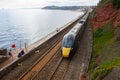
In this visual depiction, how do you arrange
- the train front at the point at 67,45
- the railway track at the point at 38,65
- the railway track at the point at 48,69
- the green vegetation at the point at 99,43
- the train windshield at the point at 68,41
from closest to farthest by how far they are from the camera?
the railway track at the point at 48,69, the railway track at the point at 38,65, the green vegetation at the point at 99,43, the train front at the point at 67,45, the train windshield at the point at 68,41

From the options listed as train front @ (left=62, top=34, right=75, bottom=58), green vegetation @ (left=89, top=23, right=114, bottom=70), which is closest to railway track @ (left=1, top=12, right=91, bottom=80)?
train front @ (left=62, top=34, right=75, bottom=58)

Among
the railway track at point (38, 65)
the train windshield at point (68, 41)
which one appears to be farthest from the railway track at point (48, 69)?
the train windshield at point (68, 41)

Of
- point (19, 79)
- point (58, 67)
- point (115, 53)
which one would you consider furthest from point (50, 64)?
point (115, 53)

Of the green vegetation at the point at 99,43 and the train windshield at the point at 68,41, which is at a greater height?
the train windshield at the point at 68,41

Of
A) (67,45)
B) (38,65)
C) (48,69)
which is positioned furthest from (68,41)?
(48,69)

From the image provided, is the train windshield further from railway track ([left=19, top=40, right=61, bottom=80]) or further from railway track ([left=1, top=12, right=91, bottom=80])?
railway track ([left=19, top=40, right=61, bottom=80])

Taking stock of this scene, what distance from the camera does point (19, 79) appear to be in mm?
23969

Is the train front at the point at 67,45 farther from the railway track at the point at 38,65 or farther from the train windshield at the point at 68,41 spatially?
the railway track at the point at 38,65

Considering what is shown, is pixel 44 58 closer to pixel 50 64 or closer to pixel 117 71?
pixel 50 64

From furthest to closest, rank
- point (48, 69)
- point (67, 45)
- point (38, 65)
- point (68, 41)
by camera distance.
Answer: point (68, 41), point (67, 45), point (38, 65), point (48, 69)

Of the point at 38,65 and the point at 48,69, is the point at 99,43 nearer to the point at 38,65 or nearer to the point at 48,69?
the point at 38,65

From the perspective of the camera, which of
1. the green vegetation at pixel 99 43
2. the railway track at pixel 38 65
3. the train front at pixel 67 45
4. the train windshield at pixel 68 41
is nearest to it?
the railway track at pixel 38 65

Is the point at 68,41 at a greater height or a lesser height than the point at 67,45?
greater

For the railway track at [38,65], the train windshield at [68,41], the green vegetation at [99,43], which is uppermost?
the train windshield at [68,41]
